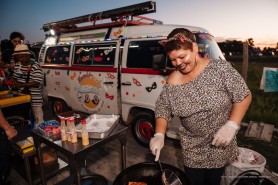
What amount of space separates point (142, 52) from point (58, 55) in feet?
11.1

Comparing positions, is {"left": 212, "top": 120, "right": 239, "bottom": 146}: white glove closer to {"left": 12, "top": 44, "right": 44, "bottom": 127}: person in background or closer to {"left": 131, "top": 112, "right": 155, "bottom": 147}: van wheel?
{"left": 131, "top": 112, "right": 155, "bottom": 147}: van wheel

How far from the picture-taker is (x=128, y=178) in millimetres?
1990

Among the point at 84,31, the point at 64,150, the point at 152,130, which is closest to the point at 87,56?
the point at 84,31

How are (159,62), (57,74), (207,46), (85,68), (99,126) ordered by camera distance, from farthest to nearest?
(57,74), (85,68), (207,46), (159,62), (99,126)

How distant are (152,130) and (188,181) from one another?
3045mm

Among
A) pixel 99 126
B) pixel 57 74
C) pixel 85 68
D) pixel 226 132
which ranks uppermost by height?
pixel 85 68

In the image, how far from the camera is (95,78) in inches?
216

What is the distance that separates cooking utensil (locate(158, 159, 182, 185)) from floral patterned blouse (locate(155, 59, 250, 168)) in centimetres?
35

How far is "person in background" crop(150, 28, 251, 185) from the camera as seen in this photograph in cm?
182

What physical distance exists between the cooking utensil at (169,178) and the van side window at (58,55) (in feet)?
17.3

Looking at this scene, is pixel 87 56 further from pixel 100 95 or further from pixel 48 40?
pixel 48 40

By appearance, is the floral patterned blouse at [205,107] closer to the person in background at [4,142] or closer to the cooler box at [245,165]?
the cooler box at [245,165]

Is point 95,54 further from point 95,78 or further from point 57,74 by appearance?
point 57,74

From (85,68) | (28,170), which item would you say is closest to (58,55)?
(85,68)
